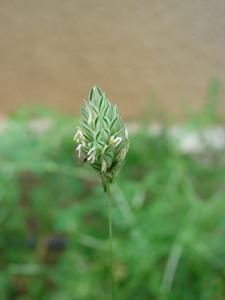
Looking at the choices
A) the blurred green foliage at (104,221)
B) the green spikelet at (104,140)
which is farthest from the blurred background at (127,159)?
the green spikelet at (104,140)

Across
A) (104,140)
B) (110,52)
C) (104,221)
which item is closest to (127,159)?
(104,221)

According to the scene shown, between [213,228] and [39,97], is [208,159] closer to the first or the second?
[213,228]

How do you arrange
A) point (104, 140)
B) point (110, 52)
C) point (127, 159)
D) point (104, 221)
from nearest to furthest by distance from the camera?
1. point (104, 140)
2. point (104, 221)
3. point (127, 159)
4. point (110, 52)

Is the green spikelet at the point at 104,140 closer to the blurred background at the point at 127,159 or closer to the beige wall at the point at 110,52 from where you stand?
the blurred background at the point at 127,159

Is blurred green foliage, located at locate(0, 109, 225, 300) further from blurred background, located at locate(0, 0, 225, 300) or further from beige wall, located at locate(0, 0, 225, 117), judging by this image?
beige wall, located at locate(0, 0, 225, 117)

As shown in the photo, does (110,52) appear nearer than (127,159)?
No

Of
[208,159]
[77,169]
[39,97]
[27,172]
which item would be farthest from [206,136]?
[39,97]

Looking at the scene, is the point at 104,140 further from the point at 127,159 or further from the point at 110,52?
the point at 110,52
